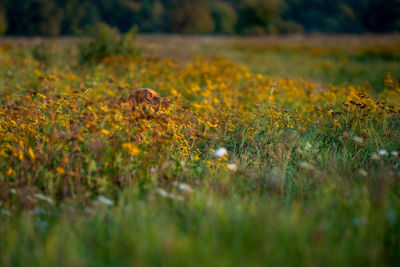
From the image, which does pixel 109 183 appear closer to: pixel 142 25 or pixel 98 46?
pixel 98 46

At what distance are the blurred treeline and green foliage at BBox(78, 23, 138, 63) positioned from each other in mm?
22583

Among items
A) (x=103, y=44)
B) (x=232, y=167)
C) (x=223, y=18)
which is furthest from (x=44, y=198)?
(x=223, y=18)

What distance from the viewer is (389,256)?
6.61 ft

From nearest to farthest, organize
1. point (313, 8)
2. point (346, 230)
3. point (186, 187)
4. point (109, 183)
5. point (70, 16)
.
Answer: point (346, 230)
point (186, 187)
point (109, 183)
point (70, 16)
point (313, 8)

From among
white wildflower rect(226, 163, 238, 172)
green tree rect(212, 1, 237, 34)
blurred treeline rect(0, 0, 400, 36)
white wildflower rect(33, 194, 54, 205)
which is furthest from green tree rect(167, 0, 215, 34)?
white wildflower rect(33, 194, 54, 205)

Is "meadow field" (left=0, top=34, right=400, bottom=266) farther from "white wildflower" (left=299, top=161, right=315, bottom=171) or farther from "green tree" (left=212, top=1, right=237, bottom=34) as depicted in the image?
"green tree" (left=212, top=1, right=237, bottom=34)

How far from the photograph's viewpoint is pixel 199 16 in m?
52.7

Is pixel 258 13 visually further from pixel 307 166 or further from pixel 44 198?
pixel 44 198

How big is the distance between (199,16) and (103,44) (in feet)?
152

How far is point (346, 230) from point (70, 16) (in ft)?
135

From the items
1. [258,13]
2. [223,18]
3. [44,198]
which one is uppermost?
[223,18]

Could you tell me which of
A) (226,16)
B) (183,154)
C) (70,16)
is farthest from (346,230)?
(226,16)

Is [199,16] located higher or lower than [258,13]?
lower

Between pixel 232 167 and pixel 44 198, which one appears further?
pixel 232 167
